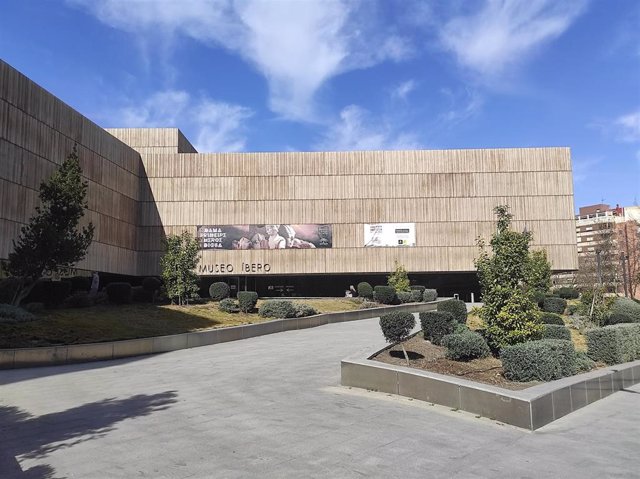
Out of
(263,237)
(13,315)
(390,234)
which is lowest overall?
(13,315)

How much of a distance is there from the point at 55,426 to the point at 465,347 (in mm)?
8030

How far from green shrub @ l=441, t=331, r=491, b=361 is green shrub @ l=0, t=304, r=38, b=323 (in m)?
14.0

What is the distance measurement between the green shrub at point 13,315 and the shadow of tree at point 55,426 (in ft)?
29.7

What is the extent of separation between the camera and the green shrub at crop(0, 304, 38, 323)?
17031 mm

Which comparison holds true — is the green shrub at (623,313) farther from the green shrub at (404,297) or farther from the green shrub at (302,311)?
the green shrub at (404,297)

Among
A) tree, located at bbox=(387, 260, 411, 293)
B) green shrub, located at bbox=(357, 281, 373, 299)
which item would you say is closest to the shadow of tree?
green shrub, located at bbox=(357, 281, 373, 299)

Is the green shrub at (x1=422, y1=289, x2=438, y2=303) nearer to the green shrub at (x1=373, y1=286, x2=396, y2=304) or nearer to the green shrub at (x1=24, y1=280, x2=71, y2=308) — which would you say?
the green shrub at (x1=373, y1=286, x2=396, y2=304)

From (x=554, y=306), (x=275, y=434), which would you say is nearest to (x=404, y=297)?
(x=554, y=306)

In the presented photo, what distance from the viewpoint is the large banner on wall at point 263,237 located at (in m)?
48.4

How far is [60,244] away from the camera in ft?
66.4

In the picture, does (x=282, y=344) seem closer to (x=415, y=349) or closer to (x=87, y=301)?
(x=415, y=349)

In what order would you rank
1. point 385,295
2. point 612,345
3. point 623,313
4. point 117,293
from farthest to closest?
point 385,295, point 117,293, point 623,313, point 612,345

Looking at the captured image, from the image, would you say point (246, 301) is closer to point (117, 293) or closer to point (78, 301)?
point (117, 293)

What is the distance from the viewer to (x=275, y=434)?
704 cm
